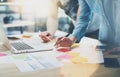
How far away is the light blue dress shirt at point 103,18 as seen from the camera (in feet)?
5.00

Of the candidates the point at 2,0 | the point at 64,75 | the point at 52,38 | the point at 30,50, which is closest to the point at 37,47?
the point at 30,50

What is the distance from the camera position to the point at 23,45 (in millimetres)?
1548

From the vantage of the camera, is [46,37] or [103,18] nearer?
[103,18]

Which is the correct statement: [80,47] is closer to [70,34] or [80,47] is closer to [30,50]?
[70,34]

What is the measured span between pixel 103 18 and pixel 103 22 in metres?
0.03

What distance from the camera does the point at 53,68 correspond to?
1.11 meters

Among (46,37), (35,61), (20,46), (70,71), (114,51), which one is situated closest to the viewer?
(70,71)

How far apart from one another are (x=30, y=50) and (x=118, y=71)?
0.59 metres

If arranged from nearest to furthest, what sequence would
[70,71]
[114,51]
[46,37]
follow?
1. [70,71]
2. [114,51]
3. [46,37]

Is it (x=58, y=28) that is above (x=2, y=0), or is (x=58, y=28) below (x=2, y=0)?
below

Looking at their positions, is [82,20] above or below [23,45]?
above

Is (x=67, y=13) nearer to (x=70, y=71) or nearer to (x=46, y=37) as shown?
(x=46, y=37)

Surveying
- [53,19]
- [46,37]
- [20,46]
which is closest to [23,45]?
[20,46]

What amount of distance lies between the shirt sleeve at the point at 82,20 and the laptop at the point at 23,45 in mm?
220
